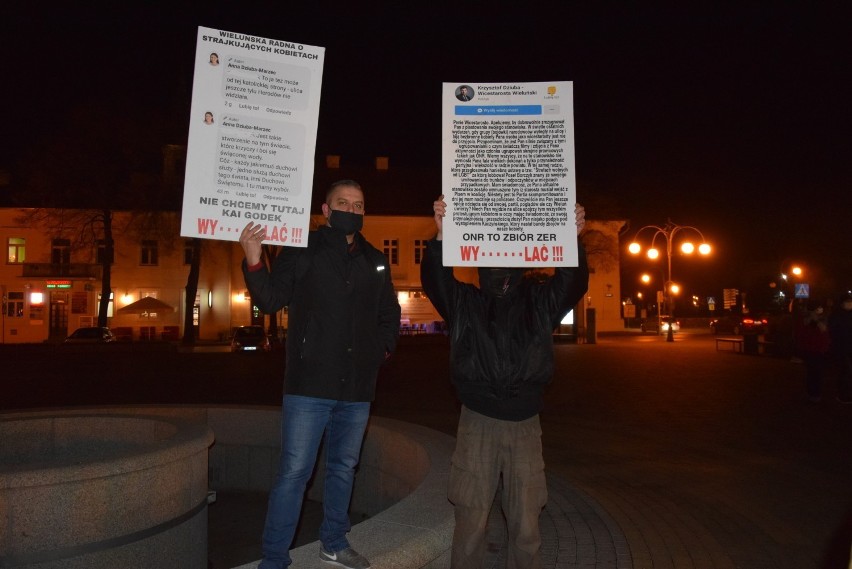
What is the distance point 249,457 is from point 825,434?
27.6 ft

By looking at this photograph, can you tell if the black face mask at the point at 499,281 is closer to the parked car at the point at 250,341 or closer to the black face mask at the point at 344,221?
the black face mask at the point at 344,221

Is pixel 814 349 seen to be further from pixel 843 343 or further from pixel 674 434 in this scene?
pixel 674 434

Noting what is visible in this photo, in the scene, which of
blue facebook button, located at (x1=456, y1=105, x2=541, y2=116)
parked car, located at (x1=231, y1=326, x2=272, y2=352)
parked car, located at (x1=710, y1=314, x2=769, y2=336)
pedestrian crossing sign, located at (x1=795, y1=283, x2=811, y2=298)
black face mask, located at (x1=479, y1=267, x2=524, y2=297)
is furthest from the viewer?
parked car, located at (x1=710, y1=314, x2=769, y2=336)

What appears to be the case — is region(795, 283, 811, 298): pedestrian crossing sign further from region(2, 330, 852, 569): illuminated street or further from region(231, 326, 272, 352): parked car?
region(231, 326, 272, 352): parked car

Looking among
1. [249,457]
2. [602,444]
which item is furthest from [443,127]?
[602,444]

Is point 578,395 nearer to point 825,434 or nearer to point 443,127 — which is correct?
point 825,434

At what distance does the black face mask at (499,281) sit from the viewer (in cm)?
422

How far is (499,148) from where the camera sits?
4.40m

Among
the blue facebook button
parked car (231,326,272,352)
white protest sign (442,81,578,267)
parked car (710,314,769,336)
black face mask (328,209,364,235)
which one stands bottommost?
parked car (231,326,272,352)

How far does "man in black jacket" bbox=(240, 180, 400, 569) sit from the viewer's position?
3.98 meters

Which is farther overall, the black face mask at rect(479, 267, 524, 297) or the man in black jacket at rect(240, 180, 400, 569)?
the black face mask at rect(479, 267, 524, 297)

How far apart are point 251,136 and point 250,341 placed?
31869 mm

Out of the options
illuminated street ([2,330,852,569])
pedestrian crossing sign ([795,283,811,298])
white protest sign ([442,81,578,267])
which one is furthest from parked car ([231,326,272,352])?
white protest sign ([442,81,578,267])

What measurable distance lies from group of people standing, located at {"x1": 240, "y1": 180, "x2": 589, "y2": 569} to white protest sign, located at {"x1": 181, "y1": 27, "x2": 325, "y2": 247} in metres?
0.16
